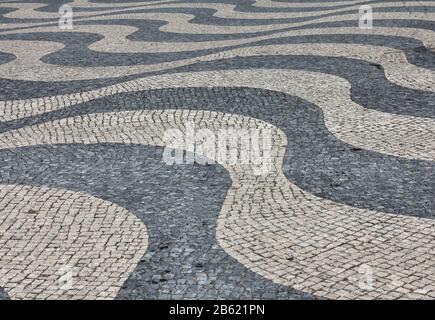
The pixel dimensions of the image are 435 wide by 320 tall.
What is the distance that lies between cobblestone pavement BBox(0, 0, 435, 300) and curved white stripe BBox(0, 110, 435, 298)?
0.02 metres

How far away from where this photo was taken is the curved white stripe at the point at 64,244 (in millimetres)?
5211

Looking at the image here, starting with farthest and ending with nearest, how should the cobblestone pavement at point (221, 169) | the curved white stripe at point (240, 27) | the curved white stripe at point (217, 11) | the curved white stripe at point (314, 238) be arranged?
the curved white stripe at point (217, 11)
the curved white stripe at point (240, 27)
the cobblestone pavement at point (221, 169)
the curved white stripe at point (314, 238)

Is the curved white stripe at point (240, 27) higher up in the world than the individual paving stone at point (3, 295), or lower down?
higher up

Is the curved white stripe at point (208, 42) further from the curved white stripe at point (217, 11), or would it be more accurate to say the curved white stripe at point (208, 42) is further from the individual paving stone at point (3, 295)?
the individual paving stone at point (3, 295)

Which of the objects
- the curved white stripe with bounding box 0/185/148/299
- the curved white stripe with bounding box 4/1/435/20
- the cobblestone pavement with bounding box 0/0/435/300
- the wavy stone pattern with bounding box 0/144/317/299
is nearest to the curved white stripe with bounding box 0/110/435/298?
the cobblestone pavement with bounding box 0/0/435/300

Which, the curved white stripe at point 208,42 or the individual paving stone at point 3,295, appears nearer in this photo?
the individual paving stone at point 3,295

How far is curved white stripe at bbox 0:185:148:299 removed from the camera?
5.21 meters

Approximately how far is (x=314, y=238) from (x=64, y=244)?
2.17 meters

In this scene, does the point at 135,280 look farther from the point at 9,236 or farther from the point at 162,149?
the point at 162,149

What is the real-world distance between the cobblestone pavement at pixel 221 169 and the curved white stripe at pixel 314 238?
2cm

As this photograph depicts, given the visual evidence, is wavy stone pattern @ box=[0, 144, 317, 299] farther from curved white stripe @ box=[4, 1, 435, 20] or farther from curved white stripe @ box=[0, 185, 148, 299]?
curved white stripe @ box=[4, 1, 435, 20]

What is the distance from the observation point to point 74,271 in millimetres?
5414

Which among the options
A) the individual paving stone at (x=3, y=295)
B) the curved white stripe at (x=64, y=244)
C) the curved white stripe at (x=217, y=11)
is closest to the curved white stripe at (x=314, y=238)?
the curved white stripe at (x=64, y=244)
